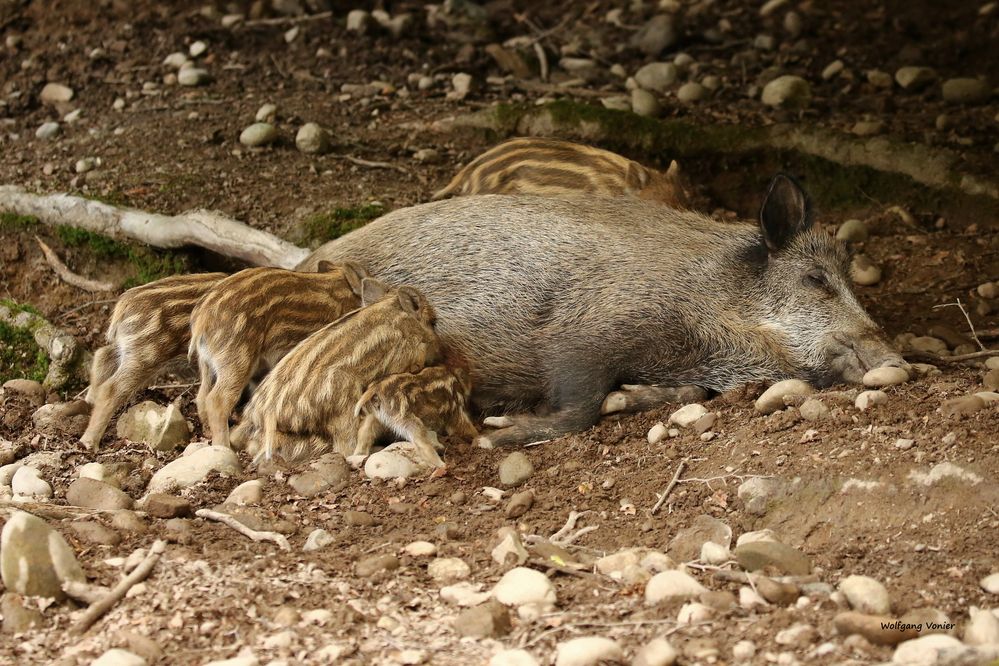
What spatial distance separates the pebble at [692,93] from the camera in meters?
8.00

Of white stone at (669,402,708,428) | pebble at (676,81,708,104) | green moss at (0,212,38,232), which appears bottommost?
green moss at (0,212,38,232)

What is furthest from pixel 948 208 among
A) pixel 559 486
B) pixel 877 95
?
pixel 559 486

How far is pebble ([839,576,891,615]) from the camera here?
2902mm

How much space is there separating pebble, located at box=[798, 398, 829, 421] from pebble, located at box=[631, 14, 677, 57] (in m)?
5.08

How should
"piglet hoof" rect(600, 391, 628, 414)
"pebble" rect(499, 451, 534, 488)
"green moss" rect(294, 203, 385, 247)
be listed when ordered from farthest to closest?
"green moss" rect(294, 203, 385, 247), "piglet hoof" rect(600, 391, 628, 414), "pebble" rect(499, 451, 534, 488)

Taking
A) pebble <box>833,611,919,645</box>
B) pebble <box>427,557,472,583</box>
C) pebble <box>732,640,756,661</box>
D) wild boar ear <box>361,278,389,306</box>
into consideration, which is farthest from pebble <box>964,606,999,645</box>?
wild boar ear <box>361,278,389,306</box>

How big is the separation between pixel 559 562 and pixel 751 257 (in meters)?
2.14

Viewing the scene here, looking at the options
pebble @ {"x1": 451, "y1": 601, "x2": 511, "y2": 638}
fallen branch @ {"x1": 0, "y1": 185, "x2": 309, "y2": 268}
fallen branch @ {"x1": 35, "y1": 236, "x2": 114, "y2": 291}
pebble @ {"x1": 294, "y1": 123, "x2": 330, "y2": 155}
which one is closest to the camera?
pebble @ {"x1": 451, "y1": 601, "x2": 511, "y2": 638}

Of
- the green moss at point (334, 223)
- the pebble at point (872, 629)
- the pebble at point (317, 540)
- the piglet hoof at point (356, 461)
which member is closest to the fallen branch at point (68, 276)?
the green moss at point (334, 223)

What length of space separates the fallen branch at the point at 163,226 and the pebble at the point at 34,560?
2.71 m

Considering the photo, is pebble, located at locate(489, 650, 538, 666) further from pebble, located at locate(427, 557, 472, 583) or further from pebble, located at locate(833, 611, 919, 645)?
pebble, located at locate(833, 611, 919, 645)

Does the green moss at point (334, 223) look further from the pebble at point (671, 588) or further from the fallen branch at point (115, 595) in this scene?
the pebble at point (671, 588)

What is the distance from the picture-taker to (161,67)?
27.0 feet

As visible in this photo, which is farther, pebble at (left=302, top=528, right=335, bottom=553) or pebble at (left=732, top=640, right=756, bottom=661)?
pebble at (left=302, top=528, right=335, bottom=553)
